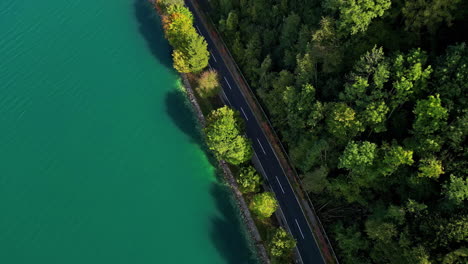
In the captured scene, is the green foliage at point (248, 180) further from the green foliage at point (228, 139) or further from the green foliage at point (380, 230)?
the green foliage at point (380, 230)

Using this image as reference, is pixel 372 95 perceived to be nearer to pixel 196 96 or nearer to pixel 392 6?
pixel 392 6

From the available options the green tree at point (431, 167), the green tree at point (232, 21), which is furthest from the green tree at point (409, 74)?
the green tree at point (232, 21)

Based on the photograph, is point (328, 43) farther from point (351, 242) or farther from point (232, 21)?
point (351, 242)

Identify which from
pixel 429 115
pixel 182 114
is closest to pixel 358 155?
pixel 429 115

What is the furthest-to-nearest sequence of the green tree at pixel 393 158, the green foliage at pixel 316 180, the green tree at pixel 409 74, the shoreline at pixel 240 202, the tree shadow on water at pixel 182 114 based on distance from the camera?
the tree shadow on water at pixel 182 114, the shoreline at pixel 240 202, the green foliage at pixel 316 180, the green tree at pixel 393 158, the green tree at pixel 409 74

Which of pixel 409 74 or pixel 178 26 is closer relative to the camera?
pixel 409 74

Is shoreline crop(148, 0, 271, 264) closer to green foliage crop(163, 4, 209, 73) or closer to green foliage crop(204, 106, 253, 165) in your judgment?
green foliage crop(204, 106, 253, 165)
